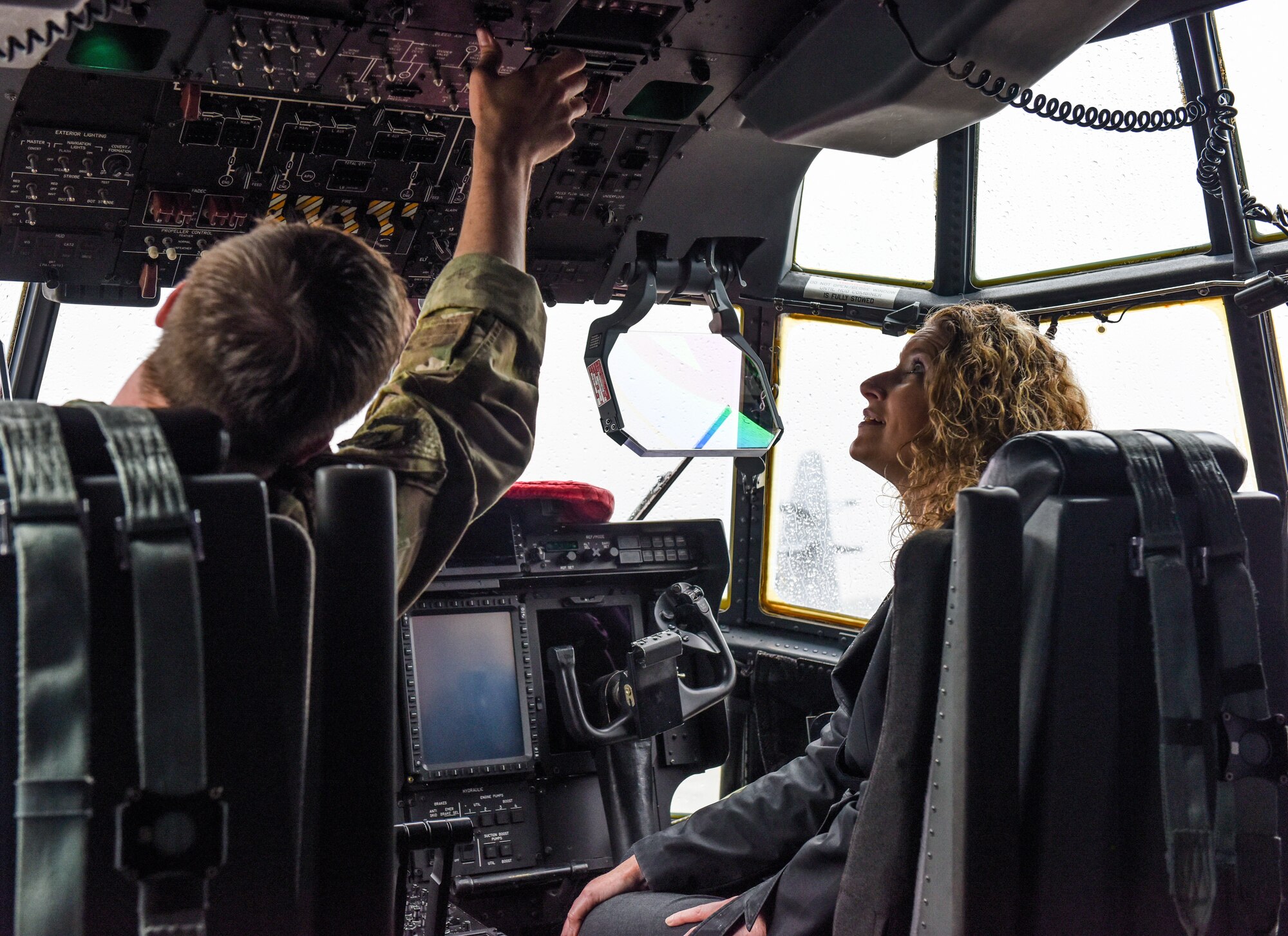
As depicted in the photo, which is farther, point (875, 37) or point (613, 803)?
point (613, 803)

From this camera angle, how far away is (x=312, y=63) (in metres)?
2.11

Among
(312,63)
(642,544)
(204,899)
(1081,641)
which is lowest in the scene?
(204,899)

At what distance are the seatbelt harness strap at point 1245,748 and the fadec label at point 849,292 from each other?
223 centimetres

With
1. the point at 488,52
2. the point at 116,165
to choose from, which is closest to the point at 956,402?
the point at 488,52

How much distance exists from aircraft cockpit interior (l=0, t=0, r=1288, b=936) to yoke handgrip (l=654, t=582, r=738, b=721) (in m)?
0.02

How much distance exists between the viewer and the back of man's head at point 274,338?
101cm

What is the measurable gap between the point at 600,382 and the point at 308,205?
819 millimetres

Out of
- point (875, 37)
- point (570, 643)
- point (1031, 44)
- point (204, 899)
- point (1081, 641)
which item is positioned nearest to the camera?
point (204, 899)

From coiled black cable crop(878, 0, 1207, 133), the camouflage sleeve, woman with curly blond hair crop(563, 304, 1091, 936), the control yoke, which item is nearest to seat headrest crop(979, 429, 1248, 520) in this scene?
woman with curly blond hair crop(563, 304, 1091, 936)

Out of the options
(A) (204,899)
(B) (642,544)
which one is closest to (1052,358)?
(B) (642,544)

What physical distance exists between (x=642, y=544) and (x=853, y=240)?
117 centimetres

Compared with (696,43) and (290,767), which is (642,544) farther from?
(290,767)

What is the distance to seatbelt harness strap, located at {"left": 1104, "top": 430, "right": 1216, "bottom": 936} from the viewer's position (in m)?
1.10

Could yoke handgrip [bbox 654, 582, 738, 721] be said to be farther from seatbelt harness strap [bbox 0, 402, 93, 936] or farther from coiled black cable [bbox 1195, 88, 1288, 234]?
seatbelt harness strap [bbox 0, 402, 93, 936]
